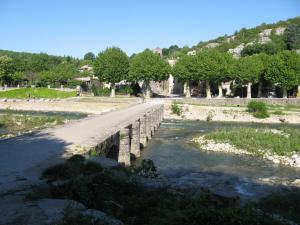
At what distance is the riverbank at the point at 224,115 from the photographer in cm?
6112

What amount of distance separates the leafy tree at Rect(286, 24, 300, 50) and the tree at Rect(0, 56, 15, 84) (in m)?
86.5

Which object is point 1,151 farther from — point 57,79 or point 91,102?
point 57,79

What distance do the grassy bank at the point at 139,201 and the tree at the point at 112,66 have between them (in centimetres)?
7511

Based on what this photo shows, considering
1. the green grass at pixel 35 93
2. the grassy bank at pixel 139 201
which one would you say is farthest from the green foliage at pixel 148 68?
the grassy bank at pixel 139 201

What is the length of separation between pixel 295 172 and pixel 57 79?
9562cm

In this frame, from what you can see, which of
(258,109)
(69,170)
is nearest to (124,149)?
(69,170)

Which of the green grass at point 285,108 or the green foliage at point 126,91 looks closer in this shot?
the green grass at point 285,108

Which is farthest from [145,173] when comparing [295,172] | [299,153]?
[299,153]

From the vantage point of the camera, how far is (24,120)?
49.1m

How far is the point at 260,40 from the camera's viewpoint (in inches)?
6058

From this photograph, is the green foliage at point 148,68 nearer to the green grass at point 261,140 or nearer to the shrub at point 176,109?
the shrub at point 176,109

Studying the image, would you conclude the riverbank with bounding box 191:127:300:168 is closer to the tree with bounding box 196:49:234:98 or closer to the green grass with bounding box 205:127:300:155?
the green grass with bounding box 205:127:300:155

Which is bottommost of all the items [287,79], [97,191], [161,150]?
[161,150]

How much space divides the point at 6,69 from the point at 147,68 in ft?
131
